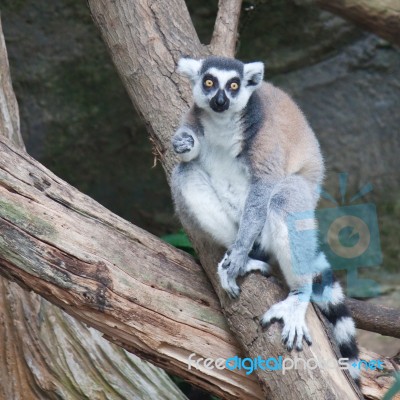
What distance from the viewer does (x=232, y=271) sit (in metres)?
3.62

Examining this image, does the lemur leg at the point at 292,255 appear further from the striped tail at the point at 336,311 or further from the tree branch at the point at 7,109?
the tree branch at the point at 7,109

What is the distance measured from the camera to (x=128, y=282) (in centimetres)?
363

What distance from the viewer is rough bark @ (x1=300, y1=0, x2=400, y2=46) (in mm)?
5105

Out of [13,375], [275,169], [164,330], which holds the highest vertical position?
[275,169]

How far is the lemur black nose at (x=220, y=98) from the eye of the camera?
3822 millimetres

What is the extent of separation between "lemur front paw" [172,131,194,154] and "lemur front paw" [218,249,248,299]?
0.67 meters

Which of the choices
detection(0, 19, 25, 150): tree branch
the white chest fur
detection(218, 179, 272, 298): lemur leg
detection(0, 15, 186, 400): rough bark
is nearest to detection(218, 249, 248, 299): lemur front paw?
detection(218, 179, 272, 298): lemur leg

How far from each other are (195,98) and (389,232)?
114 inches

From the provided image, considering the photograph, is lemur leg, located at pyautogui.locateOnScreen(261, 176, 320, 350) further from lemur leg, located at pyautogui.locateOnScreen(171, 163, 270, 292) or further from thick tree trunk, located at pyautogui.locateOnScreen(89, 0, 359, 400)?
thick tree trunk, located at pyautogui.locateOnScreen(89, 0, 359, 400)

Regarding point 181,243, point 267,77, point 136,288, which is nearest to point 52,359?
point 136,288

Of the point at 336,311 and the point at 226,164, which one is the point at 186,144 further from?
the point at 336,311

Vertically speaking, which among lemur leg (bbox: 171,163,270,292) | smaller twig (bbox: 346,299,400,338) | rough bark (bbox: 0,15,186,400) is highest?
lemur leg (bbox: 171,163,270,292)

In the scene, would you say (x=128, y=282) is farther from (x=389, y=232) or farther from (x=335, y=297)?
(x=389, y=232)

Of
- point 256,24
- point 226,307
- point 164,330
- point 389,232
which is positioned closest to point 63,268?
point 164,330
